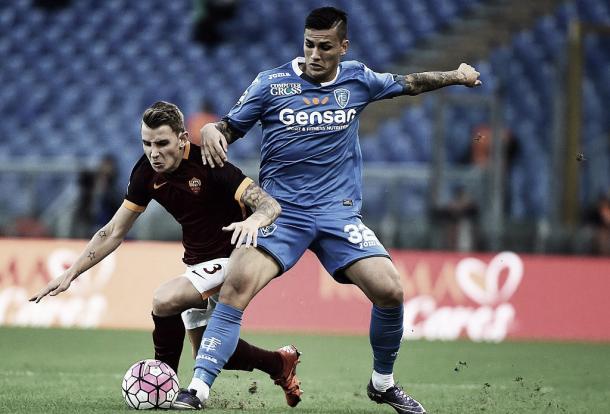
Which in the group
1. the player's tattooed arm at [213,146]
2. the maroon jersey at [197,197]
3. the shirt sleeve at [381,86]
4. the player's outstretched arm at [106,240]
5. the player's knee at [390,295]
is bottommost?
the player's knee at [390,295]

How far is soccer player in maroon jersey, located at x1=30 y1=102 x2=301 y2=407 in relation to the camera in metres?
6.84

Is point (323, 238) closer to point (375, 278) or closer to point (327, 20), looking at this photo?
point (375, 278)

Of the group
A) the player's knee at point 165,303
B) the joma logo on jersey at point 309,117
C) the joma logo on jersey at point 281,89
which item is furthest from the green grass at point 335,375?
the joma logo on jersey at point 281,89

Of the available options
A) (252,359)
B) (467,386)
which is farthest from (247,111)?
(467,386)

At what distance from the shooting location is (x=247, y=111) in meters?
6.97

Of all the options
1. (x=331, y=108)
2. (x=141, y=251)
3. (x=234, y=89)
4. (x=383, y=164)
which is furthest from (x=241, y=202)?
(x=234, y=89)

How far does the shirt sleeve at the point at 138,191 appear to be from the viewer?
7.09m

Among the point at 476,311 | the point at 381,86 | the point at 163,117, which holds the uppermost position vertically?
the point at 381,86

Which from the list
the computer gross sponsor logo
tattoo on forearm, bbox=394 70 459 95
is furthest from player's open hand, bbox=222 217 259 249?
the computer gross sponsor logo

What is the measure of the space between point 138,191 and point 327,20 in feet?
4.66

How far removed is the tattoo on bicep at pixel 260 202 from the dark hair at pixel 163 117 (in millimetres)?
518

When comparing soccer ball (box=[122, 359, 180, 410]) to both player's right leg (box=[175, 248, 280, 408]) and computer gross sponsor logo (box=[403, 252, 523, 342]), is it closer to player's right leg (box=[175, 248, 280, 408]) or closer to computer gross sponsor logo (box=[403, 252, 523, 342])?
player's right leg (box=[175, 248, 280, 408])

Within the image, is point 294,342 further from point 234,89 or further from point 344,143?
point 234,89

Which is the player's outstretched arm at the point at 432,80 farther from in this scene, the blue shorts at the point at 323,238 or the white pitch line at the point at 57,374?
the white pitch line at the point at 57,374
